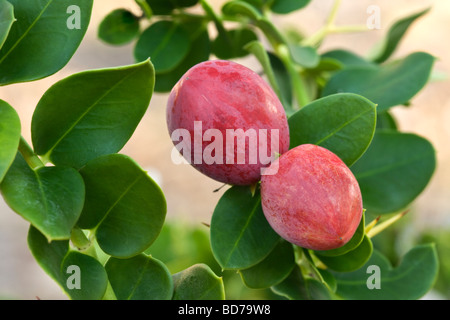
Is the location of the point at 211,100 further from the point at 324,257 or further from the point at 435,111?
the point at 435,111

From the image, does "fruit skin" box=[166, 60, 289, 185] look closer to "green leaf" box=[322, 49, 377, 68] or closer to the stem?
the stem

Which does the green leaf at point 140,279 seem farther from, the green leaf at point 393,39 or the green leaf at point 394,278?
the green leaf at point 393,39

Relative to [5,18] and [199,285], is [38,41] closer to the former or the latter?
[5,18]

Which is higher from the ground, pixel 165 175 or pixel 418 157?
pixel 418 157

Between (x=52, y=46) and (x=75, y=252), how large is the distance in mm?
143

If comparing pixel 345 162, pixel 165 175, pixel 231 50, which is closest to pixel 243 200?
pixel 345 162

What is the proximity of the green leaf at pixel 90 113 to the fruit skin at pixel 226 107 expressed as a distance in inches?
1.2

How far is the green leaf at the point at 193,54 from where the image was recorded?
2.06 ft

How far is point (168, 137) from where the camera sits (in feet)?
7.90

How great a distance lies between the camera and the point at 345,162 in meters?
0.42

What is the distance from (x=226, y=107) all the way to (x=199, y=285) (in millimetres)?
127

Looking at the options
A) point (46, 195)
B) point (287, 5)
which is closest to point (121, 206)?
point (46, 195)

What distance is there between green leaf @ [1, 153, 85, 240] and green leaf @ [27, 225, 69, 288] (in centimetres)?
3

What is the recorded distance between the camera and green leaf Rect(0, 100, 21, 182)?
12.6 inches
